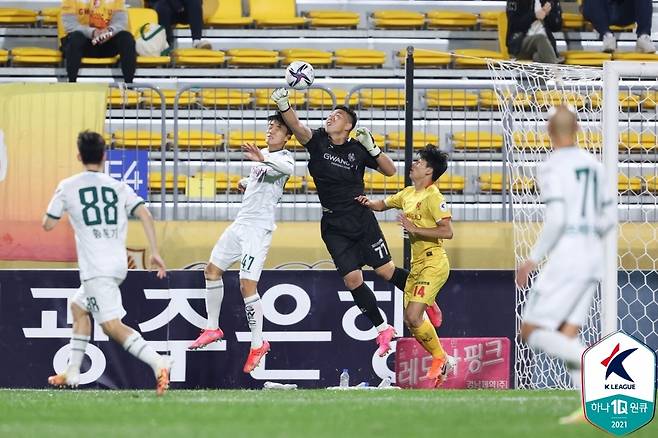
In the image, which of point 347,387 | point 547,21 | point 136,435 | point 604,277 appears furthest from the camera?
point 547,21

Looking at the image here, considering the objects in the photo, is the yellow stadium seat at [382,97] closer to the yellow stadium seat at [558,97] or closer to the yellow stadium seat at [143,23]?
the yellow stadium seat at [558,97]

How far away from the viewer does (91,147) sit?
31.0ft

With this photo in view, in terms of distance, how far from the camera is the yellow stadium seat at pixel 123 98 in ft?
42.2

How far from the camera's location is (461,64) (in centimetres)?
1686

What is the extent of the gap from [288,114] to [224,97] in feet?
5.52

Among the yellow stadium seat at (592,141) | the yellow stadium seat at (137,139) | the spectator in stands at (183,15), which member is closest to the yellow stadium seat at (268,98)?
the yellow stadium seat at (137,139)

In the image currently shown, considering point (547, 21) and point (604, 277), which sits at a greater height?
point (547, 21)

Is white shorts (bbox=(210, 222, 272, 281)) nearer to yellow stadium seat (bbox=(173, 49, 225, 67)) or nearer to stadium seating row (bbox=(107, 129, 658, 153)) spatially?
stadium seating row (bbox=(107, 129, 658, 153))

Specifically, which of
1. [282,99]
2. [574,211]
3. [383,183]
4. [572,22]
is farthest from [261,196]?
[572,22]

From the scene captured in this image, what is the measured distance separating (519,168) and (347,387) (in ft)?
9.54

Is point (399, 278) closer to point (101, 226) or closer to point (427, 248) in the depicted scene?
point (427, 248)

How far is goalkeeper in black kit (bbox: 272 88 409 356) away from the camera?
1188 centimetres

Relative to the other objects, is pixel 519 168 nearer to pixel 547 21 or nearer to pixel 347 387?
pixel 347 387

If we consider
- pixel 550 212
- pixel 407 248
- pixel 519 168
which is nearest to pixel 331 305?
pixel 407 248
